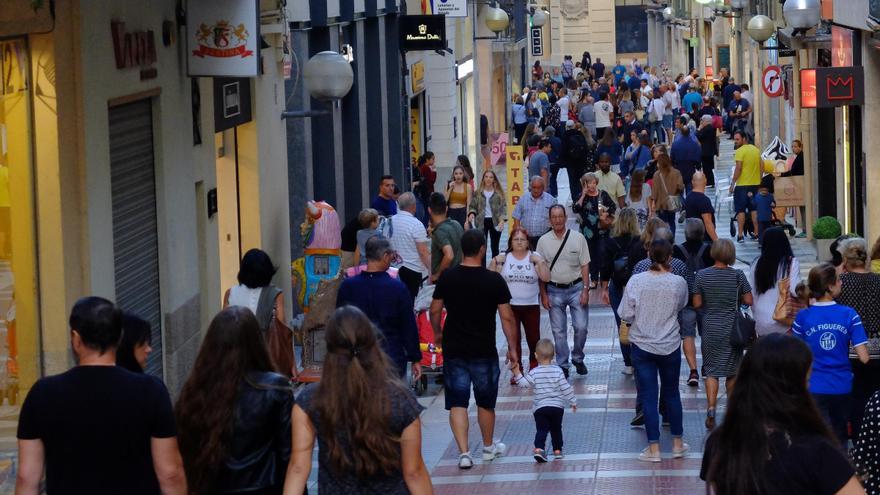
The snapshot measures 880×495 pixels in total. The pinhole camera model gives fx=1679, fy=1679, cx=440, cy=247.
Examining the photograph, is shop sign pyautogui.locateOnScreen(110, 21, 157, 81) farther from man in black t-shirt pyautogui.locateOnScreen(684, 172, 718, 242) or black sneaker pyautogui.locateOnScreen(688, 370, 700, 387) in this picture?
man in black t-shirt pyautogui.locateOnScreen(684, 172, 718, 242)

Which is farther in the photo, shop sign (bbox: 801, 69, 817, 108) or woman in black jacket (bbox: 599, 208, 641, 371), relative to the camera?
shop sign (bbox: 801, 69, 817, 108)

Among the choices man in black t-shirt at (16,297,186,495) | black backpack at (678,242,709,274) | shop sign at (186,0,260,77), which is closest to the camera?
man in black t-shirt at (16,297,186,495)

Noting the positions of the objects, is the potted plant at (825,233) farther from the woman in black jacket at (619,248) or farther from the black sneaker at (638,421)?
the black sneaker at (638,421)

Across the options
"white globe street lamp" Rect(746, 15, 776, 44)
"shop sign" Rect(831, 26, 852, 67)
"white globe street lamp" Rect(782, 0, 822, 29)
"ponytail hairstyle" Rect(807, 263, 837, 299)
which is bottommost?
"ponytail hairstyle" Rect(807, 263, 837, 299)

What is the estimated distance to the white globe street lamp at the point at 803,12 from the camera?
68.9 ft

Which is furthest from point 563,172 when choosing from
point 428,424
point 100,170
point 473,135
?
point 100,170

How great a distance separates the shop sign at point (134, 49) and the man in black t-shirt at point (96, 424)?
534 cm

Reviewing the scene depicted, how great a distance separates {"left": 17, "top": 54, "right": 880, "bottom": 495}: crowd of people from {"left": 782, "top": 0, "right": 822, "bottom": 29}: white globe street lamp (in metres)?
2.43

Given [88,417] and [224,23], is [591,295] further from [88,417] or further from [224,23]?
[88,417]

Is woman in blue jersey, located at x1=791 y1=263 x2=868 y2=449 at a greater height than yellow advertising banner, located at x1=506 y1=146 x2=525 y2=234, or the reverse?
yellow advertising banner, located at x1=506 y1=146 x2=525 y2=234

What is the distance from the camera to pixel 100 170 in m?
10.6

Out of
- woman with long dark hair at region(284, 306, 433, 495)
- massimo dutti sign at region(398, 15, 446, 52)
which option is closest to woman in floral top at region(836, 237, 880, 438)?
woman with long dark hair at region(284, 306, 433, 495)

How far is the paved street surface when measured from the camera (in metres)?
10.7

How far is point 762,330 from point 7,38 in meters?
5.59
